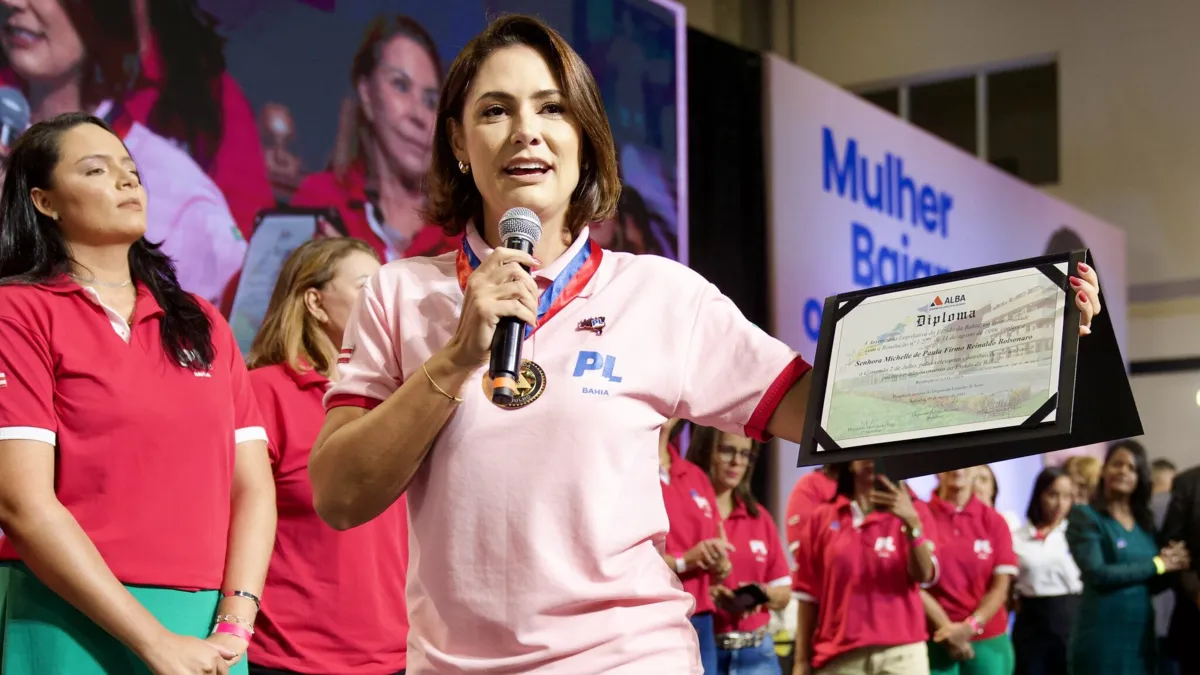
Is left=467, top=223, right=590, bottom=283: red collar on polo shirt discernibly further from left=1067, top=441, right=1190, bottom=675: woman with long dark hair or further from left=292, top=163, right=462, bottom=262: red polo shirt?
left=1067, top=441, right=1190, bottom=675: woman with long dark hair

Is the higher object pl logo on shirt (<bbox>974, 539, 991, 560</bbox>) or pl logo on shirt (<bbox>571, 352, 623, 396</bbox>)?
pl logo on shirt (<bbox>571, 352, 623, 396</bbox>)

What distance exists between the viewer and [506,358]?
143cm

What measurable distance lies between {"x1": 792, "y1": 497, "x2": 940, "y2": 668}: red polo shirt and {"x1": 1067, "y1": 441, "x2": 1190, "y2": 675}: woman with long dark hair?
166cm

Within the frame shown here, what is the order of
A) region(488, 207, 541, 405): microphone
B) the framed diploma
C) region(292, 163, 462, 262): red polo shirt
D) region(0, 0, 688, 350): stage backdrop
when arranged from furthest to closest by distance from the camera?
region(292, 163, 462, 262): red polo shirt → region(0, 0, 688, 350): stage backdrop → the framed diploma → region(488, 207, 541, 405): microphone

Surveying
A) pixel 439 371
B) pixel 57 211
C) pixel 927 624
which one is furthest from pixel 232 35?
pixel 927 624

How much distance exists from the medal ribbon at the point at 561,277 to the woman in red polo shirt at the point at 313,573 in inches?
53.4

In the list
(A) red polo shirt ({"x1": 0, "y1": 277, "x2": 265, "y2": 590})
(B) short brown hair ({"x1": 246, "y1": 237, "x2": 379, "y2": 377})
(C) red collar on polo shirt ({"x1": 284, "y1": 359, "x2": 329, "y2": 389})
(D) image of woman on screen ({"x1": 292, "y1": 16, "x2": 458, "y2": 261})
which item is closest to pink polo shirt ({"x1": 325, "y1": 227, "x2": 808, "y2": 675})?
(A) red polo shirt ({"x1": 0, "y1": 277, "x2": 265, "y2": 590})

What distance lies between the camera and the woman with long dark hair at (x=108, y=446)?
2.17 m

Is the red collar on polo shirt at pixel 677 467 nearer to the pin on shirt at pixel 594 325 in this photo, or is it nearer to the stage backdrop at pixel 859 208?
the stage backdrop at pixel 859 208

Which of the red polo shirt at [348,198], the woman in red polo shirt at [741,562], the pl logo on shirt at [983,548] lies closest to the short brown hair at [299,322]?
the red polo shirt at [348,198]

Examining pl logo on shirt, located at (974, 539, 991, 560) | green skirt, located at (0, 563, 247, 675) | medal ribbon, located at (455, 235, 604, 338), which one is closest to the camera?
medal ribbon, located at (455, 235, 604, 338)

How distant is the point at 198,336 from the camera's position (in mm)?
2445

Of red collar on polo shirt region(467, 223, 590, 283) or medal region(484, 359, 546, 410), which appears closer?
medal region(484, 359, 546, 410)

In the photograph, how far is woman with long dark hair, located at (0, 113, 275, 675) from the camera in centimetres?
217
